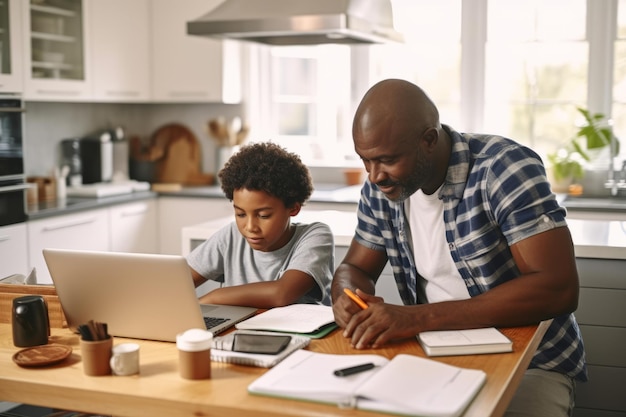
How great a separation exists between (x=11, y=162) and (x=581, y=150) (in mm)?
3031

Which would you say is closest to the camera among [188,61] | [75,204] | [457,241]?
[457,241]

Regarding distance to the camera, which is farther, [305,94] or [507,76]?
[305,94]

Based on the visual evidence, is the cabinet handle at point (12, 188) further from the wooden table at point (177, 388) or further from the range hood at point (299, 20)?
the wooden table at point (177, 388)

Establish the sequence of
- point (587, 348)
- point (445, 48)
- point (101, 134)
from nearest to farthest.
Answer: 1. point (587, 348)
2. point (445, 48)
3. point (101, 134)

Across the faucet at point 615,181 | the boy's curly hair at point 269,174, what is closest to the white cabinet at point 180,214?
the faucet at point 615,181

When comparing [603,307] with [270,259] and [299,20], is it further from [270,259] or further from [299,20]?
[299,20]

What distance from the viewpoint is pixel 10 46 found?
13.2 feet

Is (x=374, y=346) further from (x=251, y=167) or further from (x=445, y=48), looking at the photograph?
(x=445, y=48)

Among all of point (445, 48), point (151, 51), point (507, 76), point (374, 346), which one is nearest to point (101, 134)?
point (151, 51)

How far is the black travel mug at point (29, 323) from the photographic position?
1.77 meters

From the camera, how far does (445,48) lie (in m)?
5.02

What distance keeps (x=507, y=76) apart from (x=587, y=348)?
2.49m

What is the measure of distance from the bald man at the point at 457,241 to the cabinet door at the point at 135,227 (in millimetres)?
2647

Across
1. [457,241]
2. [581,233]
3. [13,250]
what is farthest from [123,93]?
[457,241]
